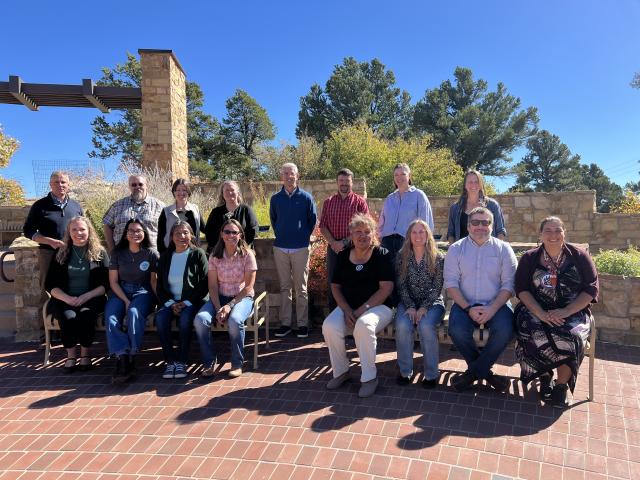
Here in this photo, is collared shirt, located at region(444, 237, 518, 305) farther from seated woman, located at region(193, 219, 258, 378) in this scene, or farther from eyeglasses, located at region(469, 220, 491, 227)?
seated woman, located at region(193, 219, 258, 378)

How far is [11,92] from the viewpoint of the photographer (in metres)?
12.1

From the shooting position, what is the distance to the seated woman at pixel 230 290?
12.1 ft

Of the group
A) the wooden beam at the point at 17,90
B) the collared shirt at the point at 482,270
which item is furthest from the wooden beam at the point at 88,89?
the collared shirt at the point at 482,270

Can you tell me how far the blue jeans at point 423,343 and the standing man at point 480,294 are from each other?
0.14 meters

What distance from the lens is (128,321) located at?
374 cm

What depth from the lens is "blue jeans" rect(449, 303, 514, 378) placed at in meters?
3.25

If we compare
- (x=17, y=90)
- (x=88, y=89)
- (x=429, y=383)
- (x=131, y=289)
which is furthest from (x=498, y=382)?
(x=17, y=90)

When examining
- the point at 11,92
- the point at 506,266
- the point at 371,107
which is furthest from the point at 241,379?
the point at 371,107

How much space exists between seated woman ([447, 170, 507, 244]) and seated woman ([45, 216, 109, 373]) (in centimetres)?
327

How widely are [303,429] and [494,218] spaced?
259 centimetres

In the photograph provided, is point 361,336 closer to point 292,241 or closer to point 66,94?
point 292,241

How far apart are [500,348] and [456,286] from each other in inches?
21.3

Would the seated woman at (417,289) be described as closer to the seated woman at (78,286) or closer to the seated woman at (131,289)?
the seated woman at (131,289)

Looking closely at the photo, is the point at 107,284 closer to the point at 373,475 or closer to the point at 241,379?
the point at 241,379
